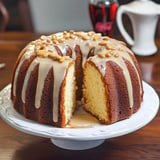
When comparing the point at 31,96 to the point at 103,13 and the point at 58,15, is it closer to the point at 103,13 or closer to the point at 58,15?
the point at 103,13

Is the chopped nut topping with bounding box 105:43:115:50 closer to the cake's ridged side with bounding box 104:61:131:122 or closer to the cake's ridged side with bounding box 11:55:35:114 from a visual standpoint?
the cake's ridged side with bounding box 104:61:131:122

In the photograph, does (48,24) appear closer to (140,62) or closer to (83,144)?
(140,62)

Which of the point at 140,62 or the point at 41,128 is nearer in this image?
the point at 41,128

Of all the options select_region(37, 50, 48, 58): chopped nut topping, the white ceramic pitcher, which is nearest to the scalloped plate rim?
select_region(37, 50, 48, 58): chopped nut topping

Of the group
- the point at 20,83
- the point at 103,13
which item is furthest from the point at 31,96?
the point at 103,13

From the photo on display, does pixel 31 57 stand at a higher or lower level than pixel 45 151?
higher

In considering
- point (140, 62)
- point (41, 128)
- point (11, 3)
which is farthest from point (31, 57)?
point (11, 3)
